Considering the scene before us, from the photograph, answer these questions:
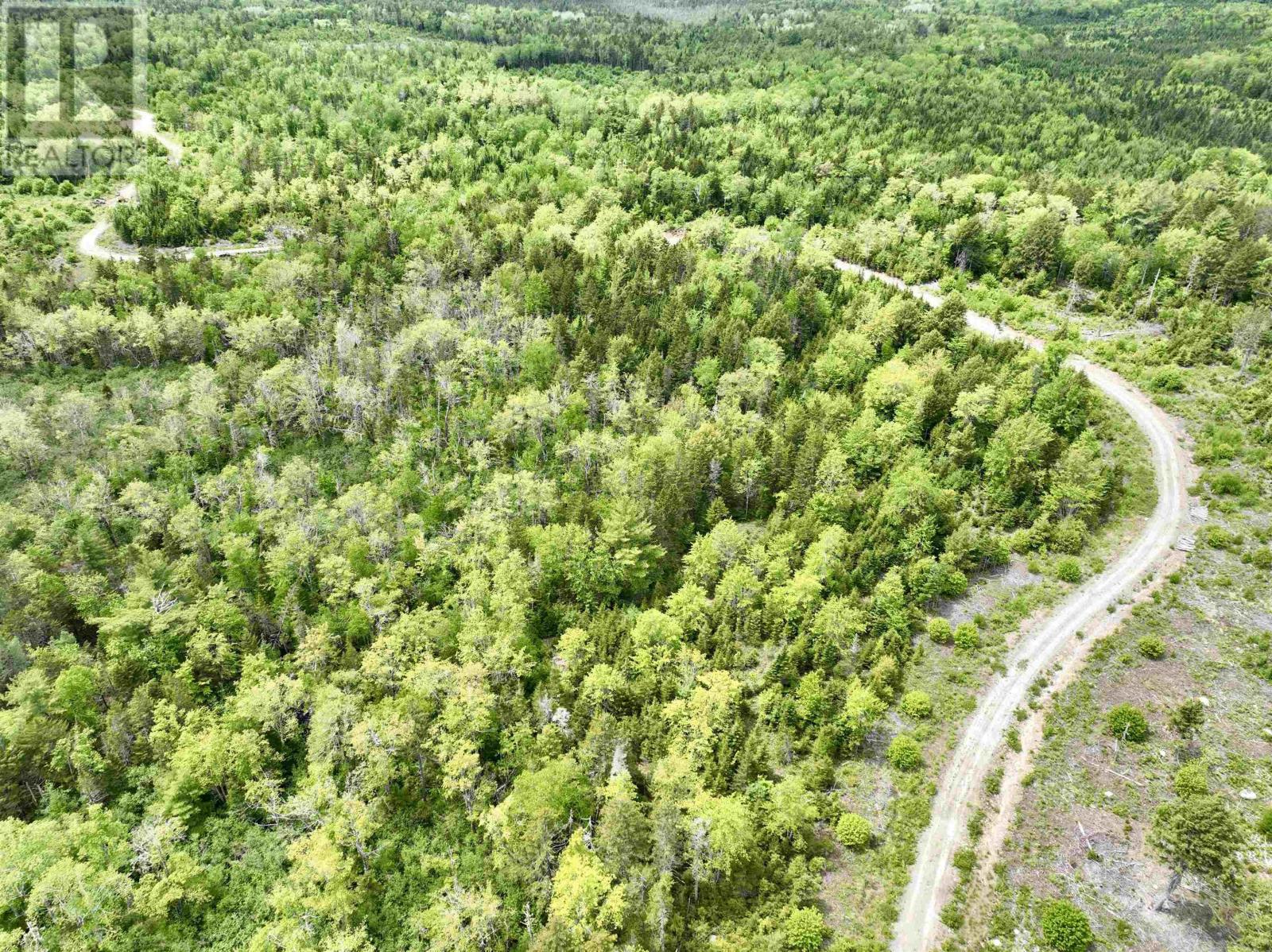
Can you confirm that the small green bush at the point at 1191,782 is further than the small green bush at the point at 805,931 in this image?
Yes

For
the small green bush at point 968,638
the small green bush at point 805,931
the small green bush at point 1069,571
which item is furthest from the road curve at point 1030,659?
the small green bush at point 805,931

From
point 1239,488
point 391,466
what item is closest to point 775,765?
point 391,466

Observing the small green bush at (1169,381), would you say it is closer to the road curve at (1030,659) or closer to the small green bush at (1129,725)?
the road curve at (1030,659)

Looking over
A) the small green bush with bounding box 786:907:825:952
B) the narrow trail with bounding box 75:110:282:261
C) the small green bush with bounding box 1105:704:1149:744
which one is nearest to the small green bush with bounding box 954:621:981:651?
the small green bush with bounding box 1105:704:1149:744

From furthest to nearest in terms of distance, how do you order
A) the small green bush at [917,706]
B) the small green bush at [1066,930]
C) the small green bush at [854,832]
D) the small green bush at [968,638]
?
the small green bush at [968,638]
the small green bush at [917,706]
the small green bush at [854,832]
the small green bush at [1066,930]

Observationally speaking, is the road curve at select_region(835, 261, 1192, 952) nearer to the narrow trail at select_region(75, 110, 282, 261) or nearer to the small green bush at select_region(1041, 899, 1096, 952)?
the small green bush at select_region(1041, 899, 1096, 952)

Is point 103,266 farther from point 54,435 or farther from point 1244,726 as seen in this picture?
point 1244,726

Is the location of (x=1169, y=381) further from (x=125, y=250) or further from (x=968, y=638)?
(x=125, y=250)
